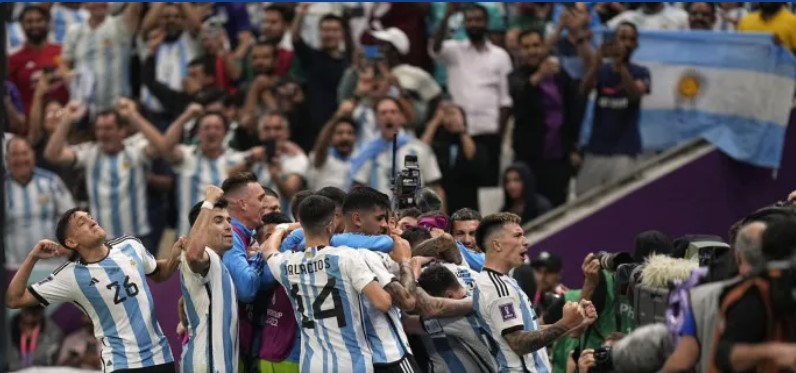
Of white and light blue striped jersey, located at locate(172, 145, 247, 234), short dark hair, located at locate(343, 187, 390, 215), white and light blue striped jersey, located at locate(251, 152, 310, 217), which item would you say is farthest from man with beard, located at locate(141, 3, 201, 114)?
short dark hair, located at locate(343, 187, 390, 215)

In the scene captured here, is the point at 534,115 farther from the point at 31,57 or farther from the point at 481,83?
the point at 31,57

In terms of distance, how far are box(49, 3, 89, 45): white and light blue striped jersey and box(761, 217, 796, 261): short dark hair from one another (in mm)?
11878

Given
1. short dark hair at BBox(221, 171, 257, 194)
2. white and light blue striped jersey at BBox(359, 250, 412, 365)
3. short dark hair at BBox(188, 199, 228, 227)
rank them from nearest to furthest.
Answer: white and light blue striped jersey at BBox(359, 250, 412, 365)
short dark hair at BBox(188, 199, 228, 227)
short dark hair at BBox(221, 171, 257, 194)

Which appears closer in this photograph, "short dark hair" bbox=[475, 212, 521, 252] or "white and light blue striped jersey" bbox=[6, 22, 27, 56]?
"short dark hair" bbox=[475, 212, 521, 252]

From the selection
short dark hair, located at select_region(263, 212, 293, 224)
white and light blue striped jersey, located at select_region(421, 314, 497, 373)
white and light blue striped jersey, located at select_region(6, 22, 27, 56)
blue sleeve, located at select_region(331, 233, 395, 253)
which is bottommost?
white and light blue striped jersey, located at select_region(421, 314, 497, 373)

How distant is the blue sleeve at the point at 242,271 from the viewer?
12523 millimetres

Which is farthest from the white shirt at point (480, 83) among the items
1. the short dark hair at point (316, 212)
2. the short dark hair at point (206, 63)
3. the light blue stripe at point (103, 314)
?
the short dark hair at point (316, 212)

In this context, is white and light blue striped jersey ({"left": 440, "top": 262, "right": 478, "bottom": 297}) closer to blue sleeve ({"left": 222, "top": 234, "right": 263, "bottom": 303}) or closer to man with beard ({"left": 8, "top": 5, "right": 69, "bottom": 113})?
blue sleeve ({"left": 222, "top": 234, "right": 263, "bottom": 303})

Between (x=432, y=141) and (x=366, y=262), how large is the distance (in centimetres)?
707

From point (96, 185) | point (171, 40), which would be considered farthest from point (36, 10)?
point (96, 185)

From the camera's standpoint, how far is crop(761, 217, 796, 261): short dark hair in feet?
31.6

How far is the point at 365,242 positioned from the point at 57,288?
6.59 ft

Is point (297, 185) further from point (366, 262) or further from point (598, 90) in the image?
point (366, 262)

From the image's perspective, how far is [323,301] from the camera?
12.0 meters
